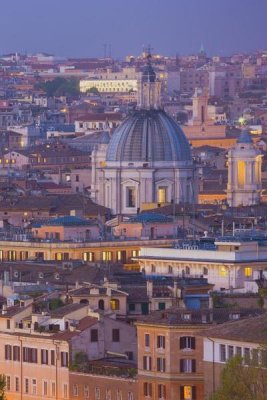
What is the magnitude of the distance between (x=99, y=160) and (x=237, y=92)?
106 metres

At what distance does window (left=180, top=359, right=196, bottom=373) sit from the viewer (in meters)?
45.5

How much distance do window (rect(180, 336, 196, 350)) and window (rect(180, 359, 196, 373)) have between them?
6.6 inches

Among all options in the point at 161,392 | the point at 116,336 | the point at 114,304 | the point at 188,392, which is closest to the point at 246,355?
the point at 188,392

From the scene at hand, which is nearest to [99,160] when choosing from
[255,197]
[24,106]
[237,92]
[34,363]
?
[255,197]

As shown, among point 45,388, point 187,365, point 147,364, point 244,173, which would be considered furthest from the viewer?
point 244,173

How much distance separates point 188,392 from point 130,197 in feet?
131

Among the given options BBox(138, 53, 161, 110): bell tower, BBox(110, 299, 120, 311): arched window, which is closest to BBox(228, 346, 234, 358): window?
BBox(110, 299, 120, 311): arched window

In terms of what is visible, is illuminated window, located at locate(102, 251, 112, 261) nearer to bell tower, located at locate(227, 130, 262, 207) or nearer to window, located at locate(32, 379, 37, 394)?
window, located at locate(32, 379, 37, 394)

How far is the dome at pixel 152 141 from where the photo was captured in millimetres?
85750

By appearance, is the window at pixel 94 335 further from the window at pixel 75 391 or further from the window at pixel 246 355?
the window at pixel 246 355

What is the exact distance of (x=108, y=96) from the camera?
7864 inches

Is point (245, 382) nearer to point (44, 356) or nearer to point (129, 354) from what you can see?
point (129, 354)

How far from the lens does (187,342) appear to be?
45.6 metres

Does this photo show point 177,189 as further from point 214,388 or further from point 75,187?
point 214,388
